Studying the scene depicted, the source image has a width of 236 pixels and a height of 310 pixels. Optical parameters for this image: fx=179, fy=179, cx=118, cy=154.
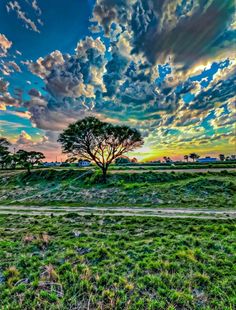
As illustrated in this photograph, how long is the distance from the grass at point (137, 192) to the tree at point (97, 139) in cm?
466

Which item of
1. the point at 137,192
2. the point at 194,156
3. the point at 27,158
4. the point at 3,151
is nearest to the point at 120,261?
the point at 137,192

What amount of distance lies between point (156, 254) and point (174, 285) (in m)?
1.91

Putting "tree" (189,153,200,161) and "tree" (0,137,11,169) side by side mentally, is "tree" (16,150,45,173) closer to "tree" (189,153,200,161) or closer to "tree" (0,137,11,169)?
"tree" (0,137,11,169)

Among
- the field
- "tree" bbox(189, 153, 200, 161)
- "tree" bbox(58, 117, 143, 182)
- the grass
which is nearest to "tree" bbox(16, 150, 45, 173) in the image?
the grass

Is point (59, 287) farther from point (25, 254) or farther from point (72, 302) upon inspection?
point (25, 254)

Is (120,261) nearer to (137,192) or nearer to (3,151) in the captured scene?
(137,192)

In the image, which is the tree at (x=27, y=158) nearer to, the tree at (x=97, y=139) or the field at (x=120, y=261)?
the tree at (x=97, y=139)

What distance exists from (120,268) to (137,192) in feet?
57.3

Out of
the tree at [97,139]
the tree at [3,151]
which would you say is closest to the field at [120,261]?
the tree at [97,139]

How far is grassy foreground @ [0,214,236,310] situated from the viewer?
19.9 feet

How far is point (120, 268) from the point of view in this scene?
Result: 760 cm

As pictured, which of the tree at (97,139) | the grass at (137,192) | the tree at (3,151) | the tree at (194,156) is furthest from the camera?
the tree at (194,156)

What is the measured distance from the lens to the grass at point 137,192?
20.6 metres

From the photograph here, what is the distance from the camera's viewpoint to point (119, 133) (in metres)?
32.0
